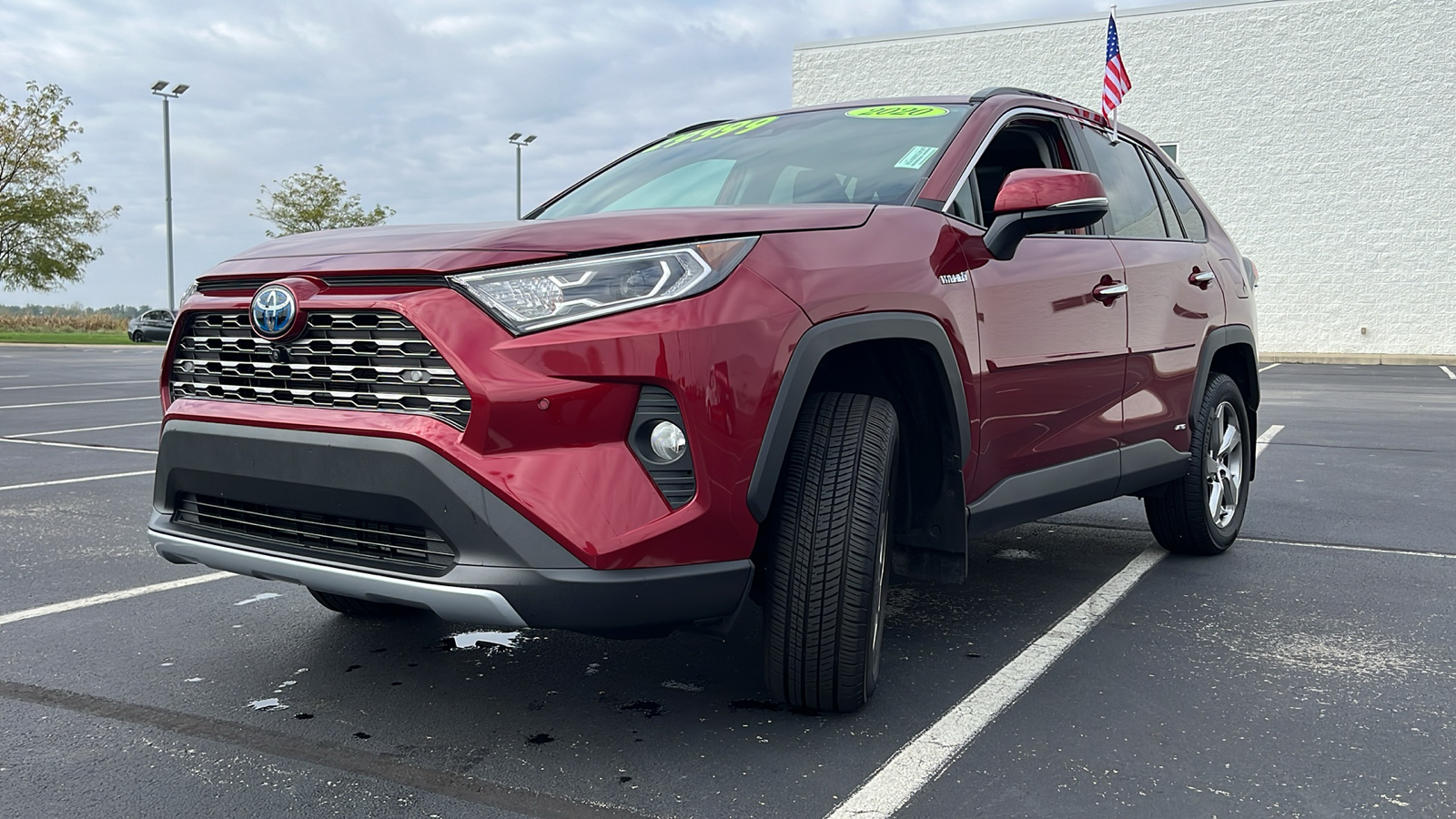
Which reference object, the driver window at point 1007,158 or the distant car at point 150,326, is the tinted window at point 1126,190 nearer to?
the driver window at point 1007,158

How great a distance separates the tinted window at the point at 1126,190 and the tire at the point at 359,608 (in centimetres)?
284

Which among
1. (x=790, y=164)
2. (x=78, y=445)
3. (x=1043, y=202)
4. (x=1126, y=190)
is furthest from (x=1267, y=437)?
(x=78, y=445)

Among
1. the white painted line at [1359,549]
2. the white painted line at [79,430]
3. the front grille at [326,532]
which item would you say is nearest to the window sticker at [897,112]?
the front grille at [326,532]

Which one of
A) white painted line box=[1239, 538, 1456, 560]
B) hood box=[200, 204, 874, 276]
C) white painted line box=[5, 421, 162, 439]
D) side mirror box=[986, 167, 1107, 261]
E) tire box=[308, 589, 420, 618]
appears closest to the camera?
hood box=[200, 204, 874, 276]

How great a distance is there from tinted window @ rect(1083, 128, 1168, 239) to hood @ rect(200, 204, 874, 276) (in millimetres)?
1794

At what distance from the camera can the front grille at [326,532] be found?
2.63m

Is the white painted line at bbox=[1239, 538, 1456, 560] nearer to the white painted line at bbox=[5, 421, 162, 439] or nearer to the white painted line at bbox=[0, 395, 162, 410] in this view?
the white painted line at bbox=[5, 421, 162, 439]

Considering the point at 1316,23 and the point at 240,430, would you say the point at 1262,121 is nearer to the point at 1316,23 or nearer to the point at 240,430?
the point at 1316,23

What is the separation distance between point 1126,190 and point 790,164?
5.08 ft

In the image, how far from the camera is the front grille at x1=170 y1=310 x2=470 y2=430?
257cm

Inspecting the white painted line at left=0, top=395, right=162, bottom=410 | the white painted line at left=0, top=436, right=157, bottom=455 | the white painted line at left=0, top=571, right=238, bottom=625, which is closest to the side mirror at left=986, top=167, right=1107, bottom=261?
the white painted line at left=0, top=571, right=238, bottom=625

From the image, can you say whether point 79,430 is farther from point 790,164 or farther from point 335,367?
point 335,367

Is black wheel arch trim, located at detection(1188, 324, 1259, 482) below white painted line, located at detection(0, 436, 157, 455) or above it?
above

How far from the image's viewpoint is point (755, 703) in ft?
10.4
